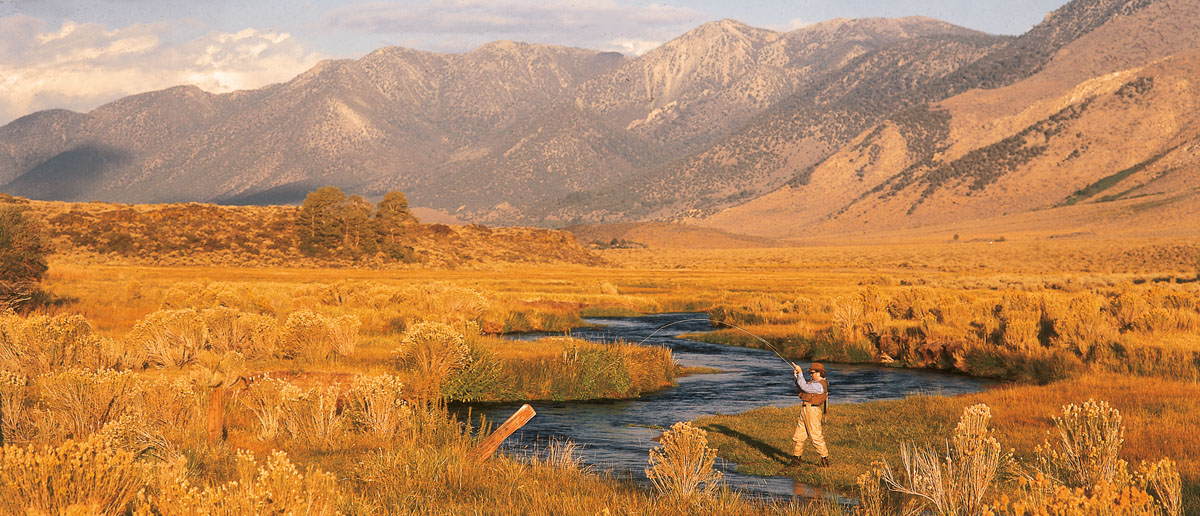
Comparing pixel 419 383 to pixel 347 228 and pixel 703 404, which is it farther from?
pixel 347 228

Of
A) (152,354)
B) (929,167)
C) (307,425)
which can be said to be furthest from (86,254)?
(929,167)

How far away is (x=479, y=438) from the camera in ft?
42.1

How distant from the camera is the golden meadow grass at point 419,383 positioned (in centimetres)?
996

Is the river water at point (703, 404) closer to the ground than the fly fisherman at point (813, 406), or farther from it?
closer to the ground

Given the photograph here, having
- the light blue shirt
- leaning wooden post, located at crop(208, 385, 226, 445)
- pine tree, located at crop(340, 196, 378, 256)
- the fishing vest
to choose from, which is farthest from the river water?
pine tree, located at crop(340, 196, 378, 256)

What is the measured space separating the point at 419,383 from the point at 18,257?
1920 centimetres

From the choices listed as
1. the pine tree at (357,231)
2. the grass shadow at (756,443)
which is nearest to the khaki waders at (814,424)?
the grass shadow at (756,443)

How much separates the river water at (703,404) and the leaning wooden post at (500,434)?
278cm

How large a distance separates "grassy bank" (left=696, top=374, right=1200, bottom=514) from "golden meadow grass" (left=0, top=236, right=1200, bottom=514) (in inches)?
2.7

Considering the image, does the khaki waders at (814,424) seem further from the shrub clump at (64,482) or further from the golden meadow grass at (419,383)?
the shrub clump at (64,482)

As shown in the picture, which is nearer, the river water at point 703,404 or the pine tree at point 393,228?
the river water at point 703,404

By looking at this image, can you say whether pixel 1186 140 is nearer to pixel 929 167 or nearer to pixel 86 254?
pixel 929 167

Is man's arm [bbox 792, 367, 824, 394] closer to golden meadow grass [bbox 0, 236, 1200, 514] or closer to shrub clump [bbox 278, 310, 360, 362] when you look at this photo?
golden meadow grass [bbox 0, 236, 1200, 514]

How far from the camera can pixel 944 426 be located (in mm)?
16281
